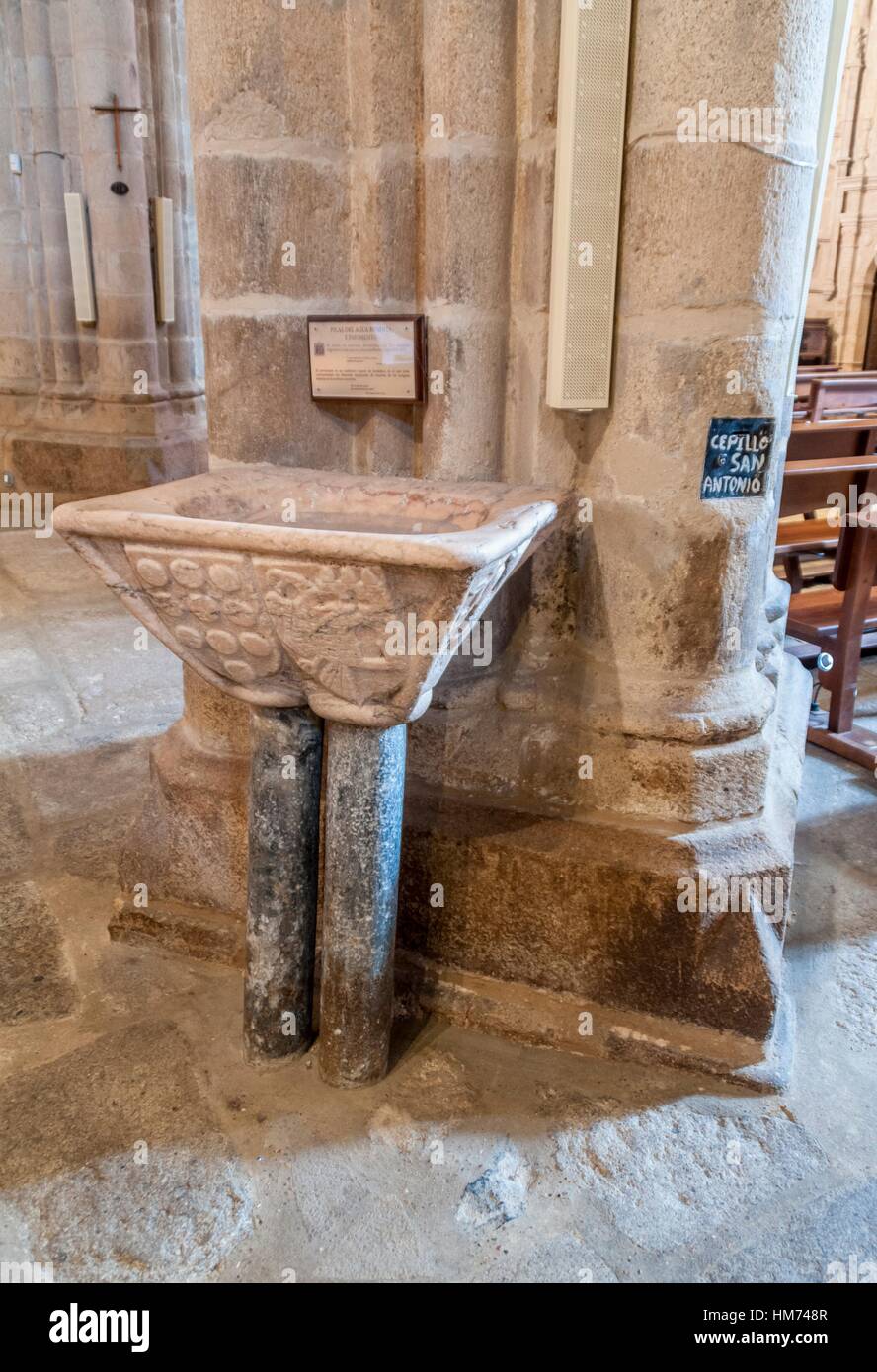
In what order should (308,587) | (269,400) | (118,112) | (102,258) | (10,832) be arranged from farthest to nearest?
(102,258) < (118,112) < (10,832) < (269,400) < (308,587)

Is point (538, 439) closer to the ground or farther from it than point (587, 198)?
closer to the ground

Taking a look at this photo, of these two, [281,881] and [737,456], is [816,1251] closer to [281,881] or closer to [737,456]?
[281,881]

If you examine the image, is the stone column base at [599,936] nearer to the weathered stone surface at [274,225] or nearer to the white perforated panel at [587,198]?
the white perforated panel at [587,198]

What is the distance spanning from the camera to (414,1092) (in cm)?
190

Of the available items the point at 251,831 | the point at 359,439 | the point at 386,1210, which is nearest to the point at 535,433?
the point at 359,439

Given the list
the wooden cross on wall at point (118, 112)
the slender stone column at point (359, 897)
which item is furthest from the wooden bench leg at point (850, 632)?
the wooden cross on wall at point (118, 112)

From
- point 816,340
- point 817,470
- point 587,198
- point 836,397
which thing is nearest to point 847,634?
point 817,470

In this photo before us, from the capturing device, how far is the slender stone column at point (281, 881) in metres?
1.84

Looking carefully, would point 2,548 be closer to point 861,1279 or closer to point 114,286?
point 114,286

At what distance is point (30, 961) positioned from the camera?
227 cm

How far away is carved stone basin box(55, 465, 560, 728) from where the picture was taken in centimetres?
144

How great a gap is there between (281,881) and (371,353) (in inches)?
40.5

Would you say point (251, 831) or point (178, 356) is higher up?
point (178, 356)
